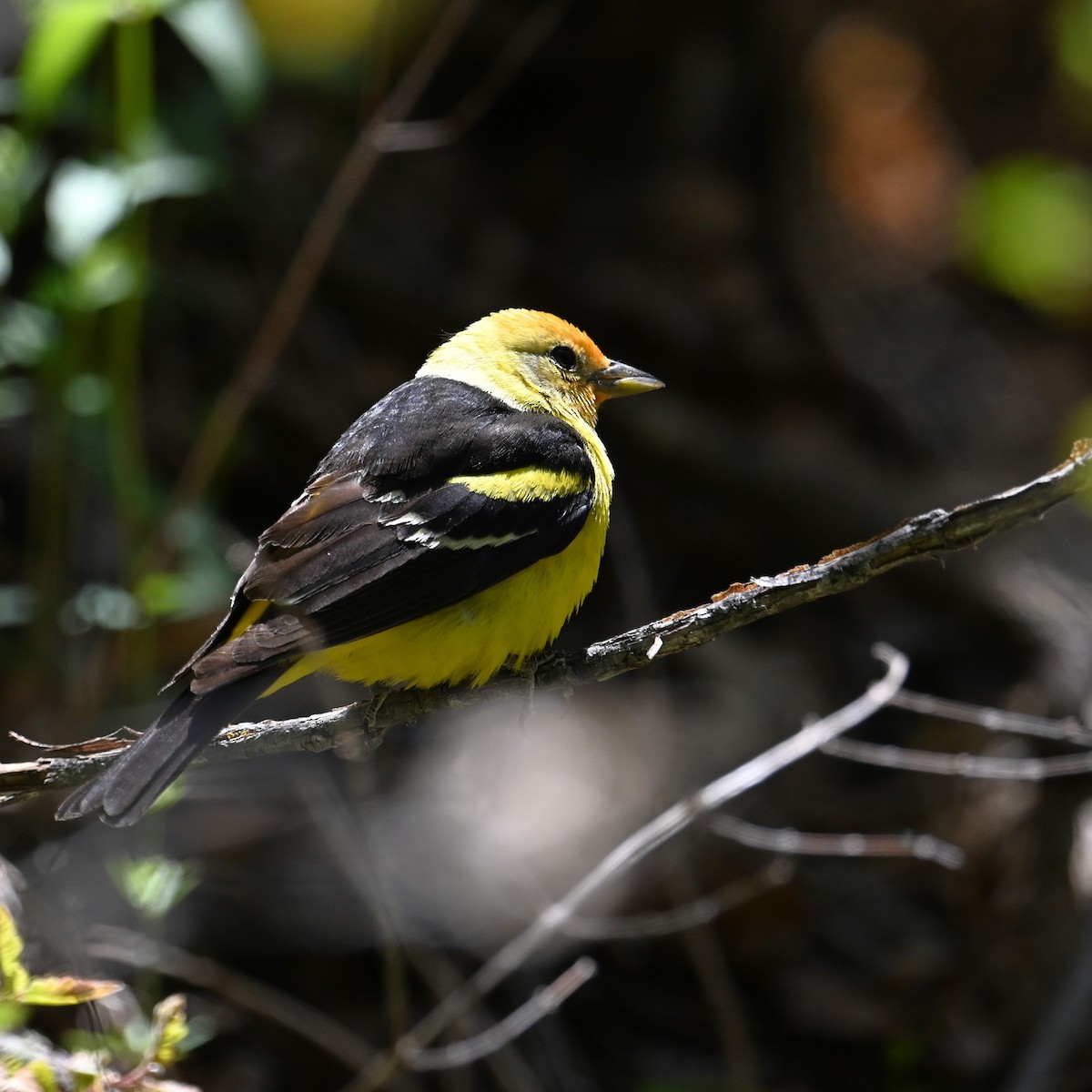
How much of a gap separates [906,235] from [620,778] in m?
4.44

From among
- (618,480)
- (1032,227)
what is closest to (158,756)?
(1032,227)

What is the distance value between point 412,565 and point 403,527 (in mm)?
134

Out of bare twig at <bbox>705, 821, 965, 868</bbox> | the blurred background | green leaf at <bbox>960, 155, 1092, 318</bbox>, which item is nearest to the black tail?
the blurred background

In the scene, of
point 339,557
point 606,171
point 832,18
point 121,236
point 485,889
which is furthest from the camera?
point 832,18

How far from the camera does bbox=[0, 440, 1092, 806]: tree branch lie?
2.25m

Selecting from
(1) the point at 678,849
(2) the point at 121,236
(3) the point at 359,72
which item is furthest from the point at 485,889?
(3) the point at 359,72

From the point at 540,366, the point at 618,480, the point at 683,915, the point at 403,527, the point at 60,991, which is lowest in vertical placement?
the point at 683,915

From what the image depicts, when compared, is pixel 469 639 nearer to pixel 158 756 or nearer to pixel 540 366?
pixel 158 756

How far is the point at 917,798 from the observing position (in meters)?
5.26

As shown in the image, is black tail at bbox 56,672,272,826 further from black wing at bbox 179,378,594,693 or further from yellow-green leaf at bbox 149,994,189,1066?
yellow-green leaf at bbox 149,994,189,1066

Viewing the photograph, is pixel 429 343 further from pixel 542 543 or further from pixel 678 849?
pixel 542 543

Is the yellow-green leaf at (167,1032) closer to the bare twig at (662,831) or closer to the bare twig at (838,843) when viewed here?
the bare twig at (662,831)

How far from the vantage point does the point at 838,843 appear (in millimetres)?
4773

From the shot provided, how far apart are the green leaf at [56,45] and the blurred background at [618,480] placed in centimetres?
2
